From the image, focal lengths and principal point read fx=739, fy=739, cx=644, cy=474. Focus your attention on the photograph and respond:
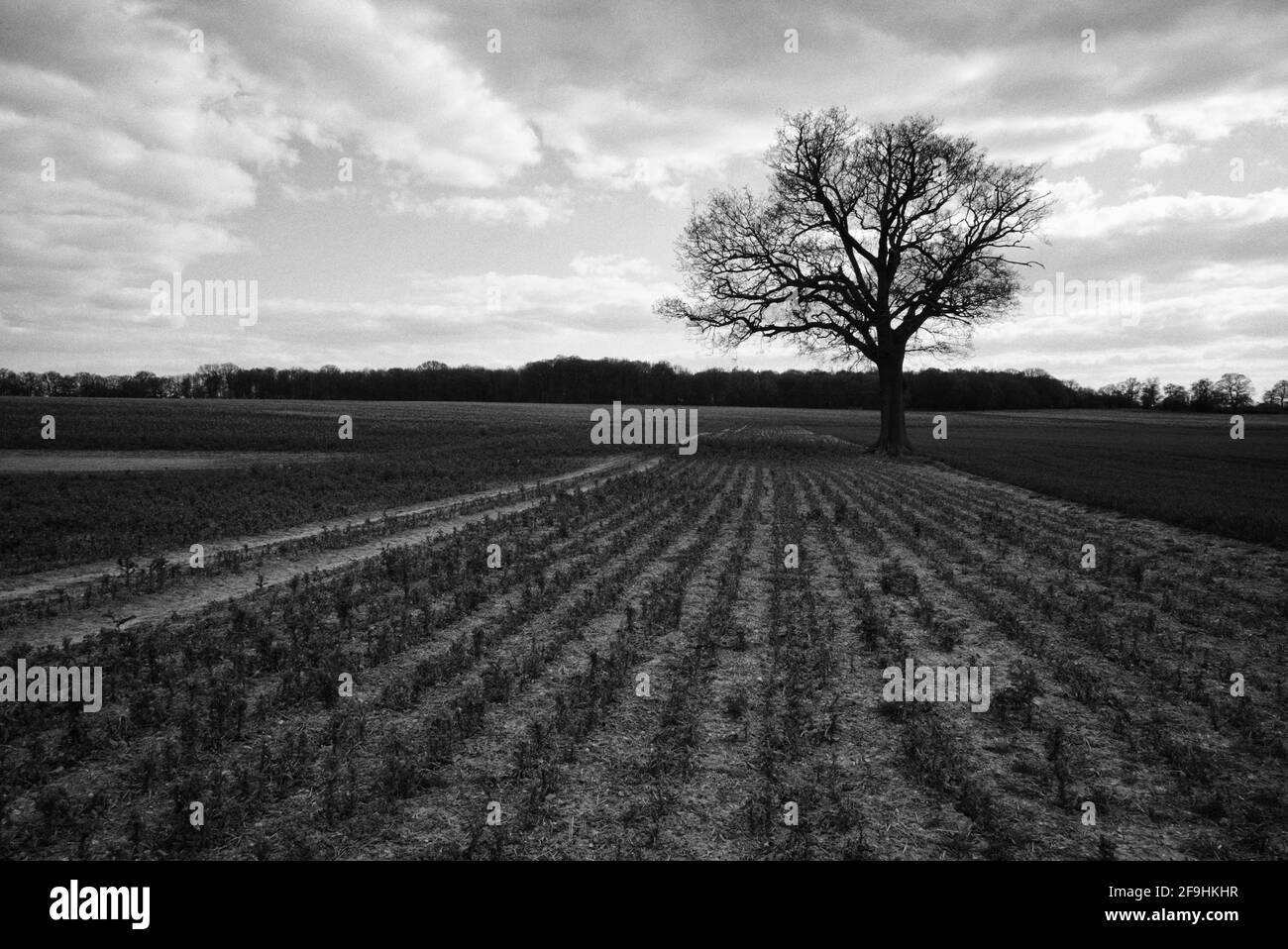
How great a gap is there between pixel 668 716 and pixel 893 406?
37.9 m

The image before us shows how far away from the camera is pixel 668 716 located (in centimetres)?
647

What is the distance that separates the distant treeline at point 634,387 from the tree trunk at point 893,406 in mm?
79807

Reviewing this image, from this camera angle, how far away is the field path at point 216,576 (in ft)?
29.4

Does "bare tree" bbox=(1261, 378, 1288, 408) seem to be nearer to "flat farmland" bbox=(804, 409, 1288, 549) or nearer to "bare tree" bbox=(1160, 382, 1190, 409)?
"bare tree" bbox=(1160, 382, 1190, 409)

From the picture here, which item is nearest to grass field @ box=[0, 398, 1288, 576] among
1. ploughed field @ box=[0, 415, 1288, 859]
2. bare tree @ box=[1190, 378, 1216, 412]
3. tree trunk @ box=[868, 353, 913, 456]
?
tree trunk @ box=[868, 353, 913, 456]

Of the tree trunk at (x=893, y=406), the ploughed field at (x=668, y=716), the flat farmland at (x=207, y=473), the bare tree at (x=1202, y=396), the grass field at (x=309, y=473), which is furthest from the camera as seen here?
the bare tree at (x=1202, y=396)

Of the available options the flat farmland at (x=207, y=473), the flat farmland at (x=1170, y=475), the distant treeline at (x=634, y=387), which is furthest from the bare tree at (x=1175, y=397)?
the flat farmland at (x=207, y=473)

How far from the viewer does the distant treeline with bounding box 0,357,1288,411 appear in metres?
121

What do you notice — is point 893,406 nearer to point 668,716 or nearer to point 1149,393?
point 668,716

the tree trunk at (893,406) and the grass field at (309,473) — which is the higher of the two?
the tree trunk at (893,406)

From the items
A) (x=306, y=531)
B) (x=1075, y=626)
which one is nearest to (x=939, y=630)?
(x=1075, y=626)

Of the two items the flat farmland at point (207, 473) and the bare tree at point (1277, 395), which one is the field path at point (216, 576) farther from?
the bare tree at point (1277, 395)

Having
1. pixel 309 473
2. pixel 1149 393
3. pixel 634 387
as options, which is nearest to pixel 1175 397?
pixel 1149 393
